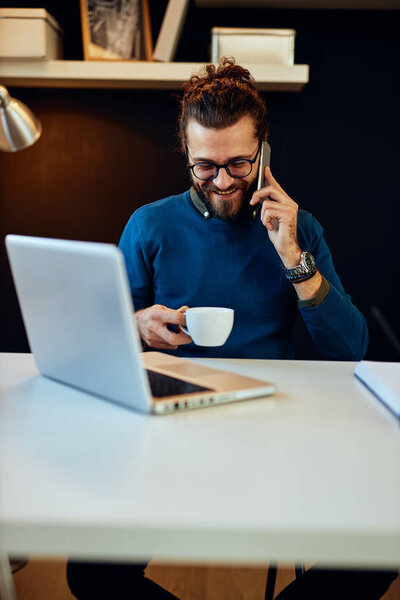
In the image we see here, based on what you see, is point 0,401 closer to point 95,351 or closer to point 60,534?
point 95,351

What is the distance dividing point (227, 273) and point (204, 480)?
0.96 metres

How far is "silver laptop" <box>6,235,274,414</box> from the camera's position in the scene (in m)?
0.74

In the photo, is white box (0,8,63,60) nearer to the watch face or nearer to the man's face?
the man's face

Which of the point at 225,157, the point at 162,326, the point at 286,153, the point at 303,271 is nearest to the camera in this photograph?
the point at 162,326

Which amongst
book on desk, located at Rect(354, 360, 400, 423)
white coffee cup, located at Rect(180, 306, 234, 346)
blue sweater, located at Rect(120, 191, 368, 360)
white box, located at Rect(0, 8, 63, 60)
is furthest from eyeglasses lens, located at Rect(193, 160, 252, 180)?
white box, located at Rect(0, 8, 63, 60)

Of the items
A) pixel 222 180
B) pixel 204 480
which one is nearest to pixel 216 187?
pixel 222 180

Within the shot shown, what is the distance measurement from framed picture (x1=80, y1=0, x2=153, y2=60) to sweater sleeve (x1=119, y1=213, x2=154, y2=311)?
0.81 meters

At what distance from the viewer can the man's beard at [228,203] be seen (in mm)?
1536

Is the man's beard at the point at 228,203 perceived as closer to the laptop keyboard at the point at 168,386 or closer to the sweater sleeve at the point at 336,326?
the sweater sleeve at the point at 336,326

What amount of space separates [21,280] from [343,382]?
57 centimetres

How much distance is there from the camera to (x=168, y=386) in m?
0.90

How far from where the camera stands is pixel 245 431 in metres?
0.76

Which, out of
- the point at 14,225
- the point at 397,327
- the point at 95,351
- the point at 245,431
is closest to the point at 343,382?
the point at 245,431

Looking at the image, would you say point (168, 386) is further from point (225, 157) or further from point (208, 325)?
point (225, 157)
